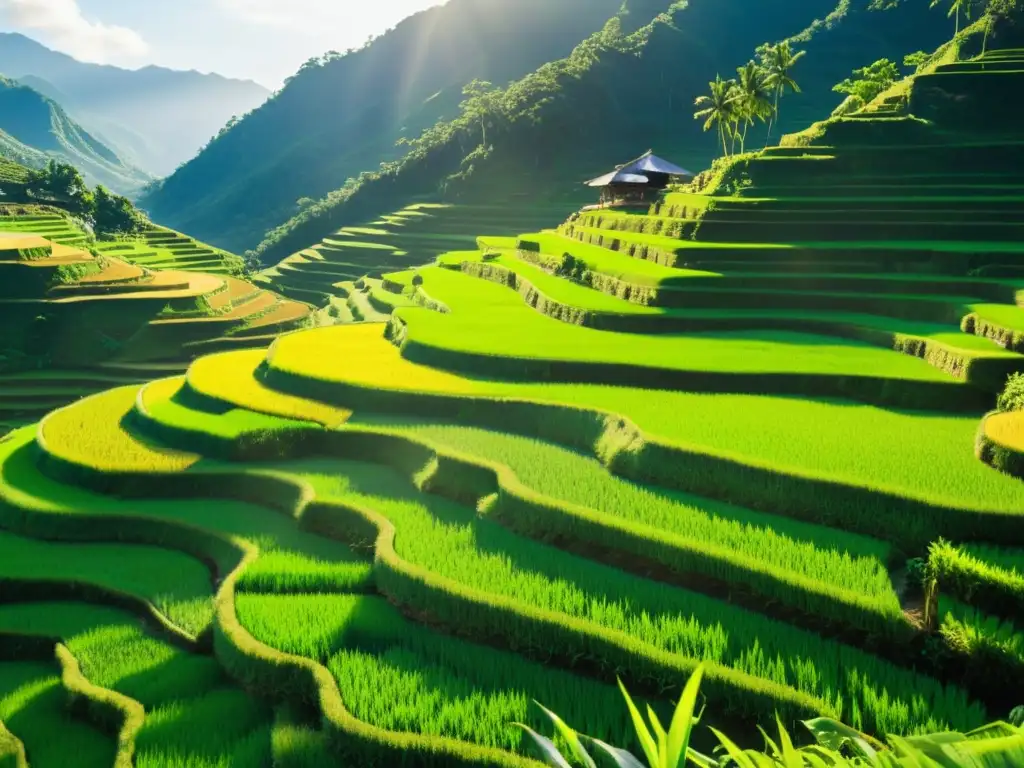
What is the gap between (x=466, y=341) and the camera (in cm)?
1517

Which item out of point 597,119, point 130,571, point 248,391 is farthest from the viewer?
point 597,119

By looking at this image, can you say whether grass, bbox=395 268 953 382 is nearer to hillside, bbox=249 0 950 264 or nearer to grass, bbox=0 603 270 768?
grass, bbox=0 603 270 768

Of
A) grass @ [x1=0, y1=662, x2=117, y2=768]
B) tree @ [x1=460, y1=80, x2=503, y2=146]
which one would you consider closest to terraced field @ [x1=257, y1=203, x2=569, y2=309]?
tree @ [x1=460, y1=80, x2=503, y2=146]

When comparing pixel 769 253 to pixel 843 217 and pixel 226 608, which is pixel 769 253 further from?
pixel 226 608

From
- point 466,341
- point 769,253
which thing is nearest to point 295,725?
point 466,341

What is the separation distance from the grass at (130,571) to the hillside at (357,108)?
88515mm

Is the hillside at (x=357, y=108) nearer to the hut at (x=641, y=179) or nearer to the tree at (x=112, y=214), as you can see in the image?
the tree at (x=112, y=214)

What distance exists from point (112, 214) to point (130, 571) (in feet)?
161

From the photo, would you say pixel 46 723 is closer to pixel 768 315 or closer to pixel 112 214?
pixel 768 315

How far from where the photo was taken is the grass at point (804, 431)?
26.5 feet

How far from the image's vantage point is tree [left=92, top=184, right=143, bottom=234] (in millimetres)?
50719

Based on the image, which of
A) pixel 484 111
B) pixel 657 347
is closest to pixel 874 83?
pixel 657 347

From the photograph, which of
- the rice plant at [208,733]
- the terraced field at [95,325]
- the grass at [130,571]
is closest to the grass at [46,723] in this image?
the rice plant at [208,733]

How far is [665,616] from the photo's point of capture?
669cm
